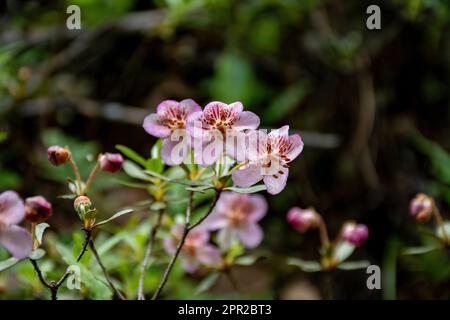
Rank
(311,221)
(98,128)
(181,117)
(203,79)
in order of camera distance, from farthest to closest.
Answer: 1. (203,79)
2. (98,128)
3. (311,221)
4. (181,117)

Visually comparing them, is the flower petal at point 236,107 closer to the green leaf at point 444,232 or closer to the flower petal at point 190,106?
the flower petal at point 190,106

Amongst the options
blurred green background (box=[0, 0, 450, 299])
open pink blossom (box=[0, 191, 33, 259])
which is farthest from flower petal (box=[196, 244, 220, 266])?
blurred green background (box=[0, 0, 450, 299])

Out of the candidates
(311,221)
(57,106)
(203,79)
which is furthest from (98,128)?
(311,221)

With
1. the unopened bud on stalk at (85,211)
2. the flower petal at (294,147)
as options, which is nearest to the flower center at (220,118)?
the flower petal at (294,147)

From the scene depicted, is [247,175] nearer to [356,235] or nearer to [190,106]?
[190,106]

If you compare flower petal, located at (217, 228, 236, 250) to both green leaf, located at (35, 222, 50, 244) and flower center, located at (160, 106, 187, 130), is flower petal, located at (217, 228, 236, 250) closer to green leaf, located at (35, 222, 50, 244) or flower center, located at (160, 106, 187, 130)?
flower center, located at (160, 106, 187, 130)

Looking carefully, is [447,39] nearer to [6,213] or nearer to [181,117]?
[181,117]
